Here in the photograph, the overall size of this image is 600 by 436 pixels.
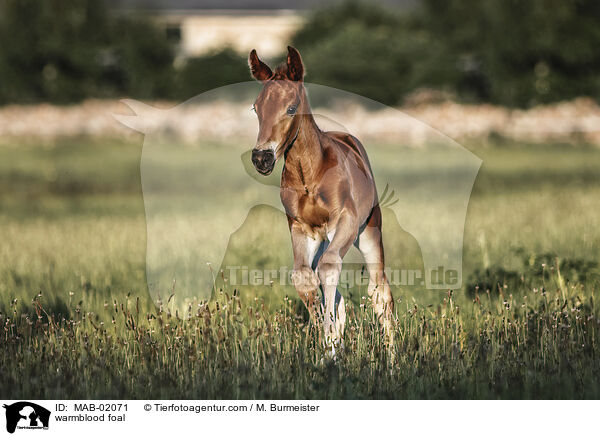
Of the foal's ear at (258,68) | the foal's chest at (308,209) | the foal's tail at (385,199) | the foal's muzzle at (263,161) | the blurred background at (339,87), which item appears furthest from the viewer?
the blurred background at (339,87)

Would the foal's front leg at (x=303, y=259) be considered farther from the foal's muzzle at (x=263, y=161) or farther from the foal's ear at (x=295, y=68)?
the foal's ear at (x=295, y=68)

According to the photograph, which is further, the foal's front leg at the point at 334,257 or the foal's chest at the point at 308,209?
the foal's chest at the point at 308,209

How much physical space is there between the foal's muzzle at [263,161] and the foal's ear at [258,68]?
0.54m

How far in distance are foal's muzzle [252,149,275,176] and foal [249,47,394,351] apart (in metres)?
0.02

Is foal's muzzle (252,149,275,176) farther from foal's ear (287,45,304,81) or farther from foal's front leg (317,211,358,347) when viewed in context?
→ foal's front leg (317,211,358,347)

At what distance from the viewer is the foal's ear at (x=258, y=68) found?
5.48 meters

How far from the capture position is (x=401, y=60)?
36.5 m

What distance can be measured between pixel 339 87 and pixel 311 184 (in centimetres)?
2782

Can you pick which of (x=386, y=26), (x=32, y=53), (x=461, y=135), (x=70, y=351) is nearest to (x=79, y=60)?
(x=32, y=53)

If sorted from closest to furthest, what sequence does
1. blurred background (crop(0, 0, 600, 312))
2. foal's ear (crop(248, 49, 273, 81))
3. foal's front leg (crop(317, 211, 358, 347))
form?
1. foal's ear (crop(248, 49, 273, 81))
2. foal's front leg (crop(317, 211, 358, 347))
3. blurred background (crop(0, 0, 600, 312))

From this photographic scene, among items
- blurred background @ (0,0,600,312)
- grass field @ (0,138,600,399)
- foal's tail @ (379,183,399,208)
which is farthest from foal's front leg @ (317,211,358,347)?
blurred background @ (0,0,600,312)

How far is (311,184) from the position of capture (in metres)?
5.86
